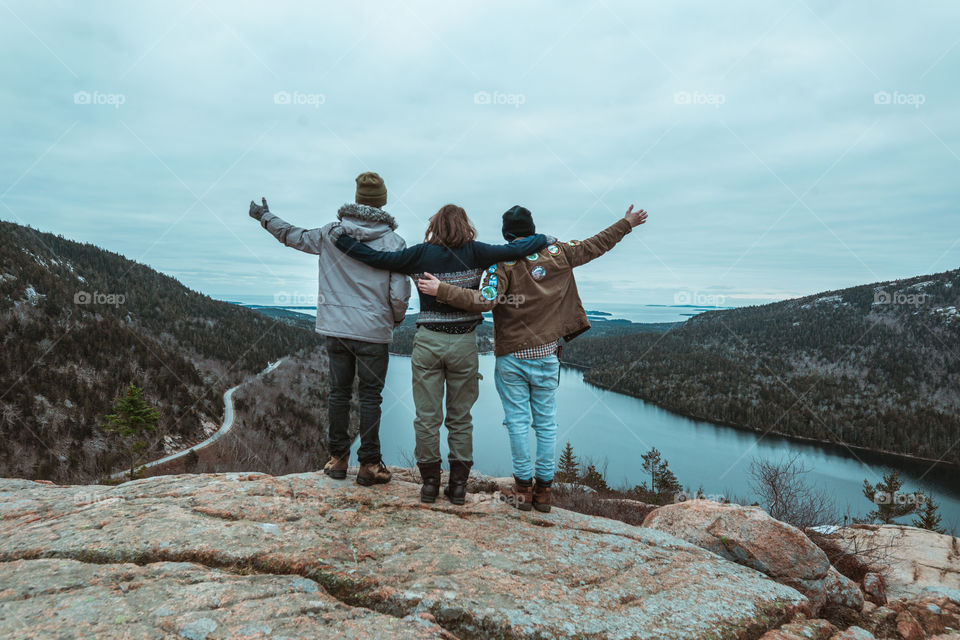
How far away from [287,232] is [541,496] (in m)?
3.42

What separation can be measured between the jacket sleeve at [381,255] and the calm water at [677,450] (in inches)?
1180

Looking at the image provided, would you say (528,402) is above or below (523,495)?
above

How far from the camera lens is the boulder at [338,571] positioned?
2.33 m

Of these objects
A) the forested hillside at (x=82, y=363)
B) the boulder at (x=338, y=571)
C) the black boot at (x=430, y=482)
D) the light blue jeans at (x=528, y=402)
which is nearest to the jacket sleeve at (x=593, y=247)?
the light blue jeans at (x=528, y=402)

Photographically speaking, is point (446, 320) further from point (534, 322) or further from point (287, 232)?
point (287, 232)

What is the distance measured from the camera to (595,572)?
3.35 meters

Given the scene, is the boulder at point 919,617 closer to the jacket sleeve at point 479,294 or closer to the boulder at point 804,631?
the boulder at point 804,631

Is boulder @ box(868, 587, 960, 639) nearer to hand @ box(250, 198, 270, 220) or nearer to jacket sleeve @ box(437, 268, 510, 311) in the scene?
jacket sleeve @ box(437, 268, 510, 311)

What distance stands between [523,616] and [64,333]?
4450 centimetres

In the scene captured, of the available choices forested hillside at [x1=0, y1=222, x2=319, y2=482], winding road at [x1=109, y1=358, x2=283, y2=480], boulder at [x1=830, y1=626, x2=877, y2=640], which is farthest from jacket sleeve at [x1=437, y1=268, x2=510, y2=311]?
winding road at [x1=109, y1=358, x2=283, y2=480]

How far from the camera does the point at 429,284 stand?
3736 millimetres

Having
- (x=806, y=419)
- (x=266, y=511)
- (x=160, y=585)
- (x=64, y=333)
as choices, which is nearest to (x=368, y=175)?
(x=266, y=511)

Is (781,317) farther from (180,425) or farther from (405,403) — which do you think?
(180,425)

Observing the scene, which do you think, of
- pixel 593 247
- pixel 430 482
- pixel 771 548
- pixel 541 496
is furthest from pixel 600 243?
pixel 771 548
